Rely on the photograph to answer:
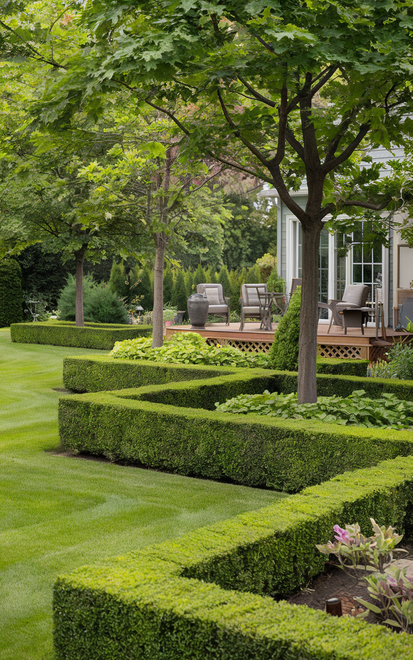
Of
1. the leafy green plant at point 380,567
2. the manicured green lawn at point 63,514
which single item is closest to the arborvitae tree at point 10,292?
the manicured green lawn at point 63,514

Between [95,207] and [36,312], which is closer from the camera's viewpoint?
[95,207]

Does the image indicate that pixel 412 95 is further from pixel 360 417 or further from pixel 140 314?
pixel 140 314

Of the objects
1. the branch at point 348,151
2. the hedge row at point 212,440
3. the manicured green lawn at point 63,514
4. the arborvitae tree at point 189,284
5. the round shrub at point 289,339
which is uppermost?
the branch at point 348,151

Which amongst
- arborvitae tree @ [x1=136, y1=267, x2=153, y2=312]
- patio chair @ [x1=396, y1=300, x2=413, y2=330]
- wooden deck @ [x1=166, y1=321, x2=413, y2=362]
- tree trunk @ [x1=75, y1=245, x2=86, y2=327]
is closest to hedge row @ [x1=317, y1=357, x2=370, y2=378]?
wooden deck @ [x1=166, y1=321, x2=413, y2=362]

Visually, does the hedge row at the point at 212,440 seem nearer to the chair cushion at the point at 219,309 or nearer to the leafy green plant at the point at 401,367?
the leafy green plant at the point at 401,367

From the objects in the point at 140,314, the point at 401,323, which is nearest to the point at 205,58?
the point at 401,323

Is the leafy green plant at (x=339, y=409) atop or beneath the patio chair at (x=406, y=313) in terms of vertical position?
beneath

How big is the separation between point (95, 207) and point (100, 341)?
25.4ft

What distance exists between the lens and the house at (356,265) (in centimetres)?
1405

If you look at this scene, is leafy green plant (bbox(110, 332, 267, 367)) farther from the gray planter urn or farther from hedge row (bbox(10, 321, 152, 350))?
hedge row (bbox(10, 321, 152, 350))

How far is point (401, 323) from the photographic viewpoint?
43.2 feet

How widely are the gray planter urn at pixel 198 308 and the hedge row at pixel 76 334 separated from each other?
2804mm

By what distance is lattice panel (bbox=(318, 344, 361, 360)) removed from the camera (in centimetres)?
1140

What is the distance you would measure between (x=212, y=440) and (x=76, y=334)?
1203cm
